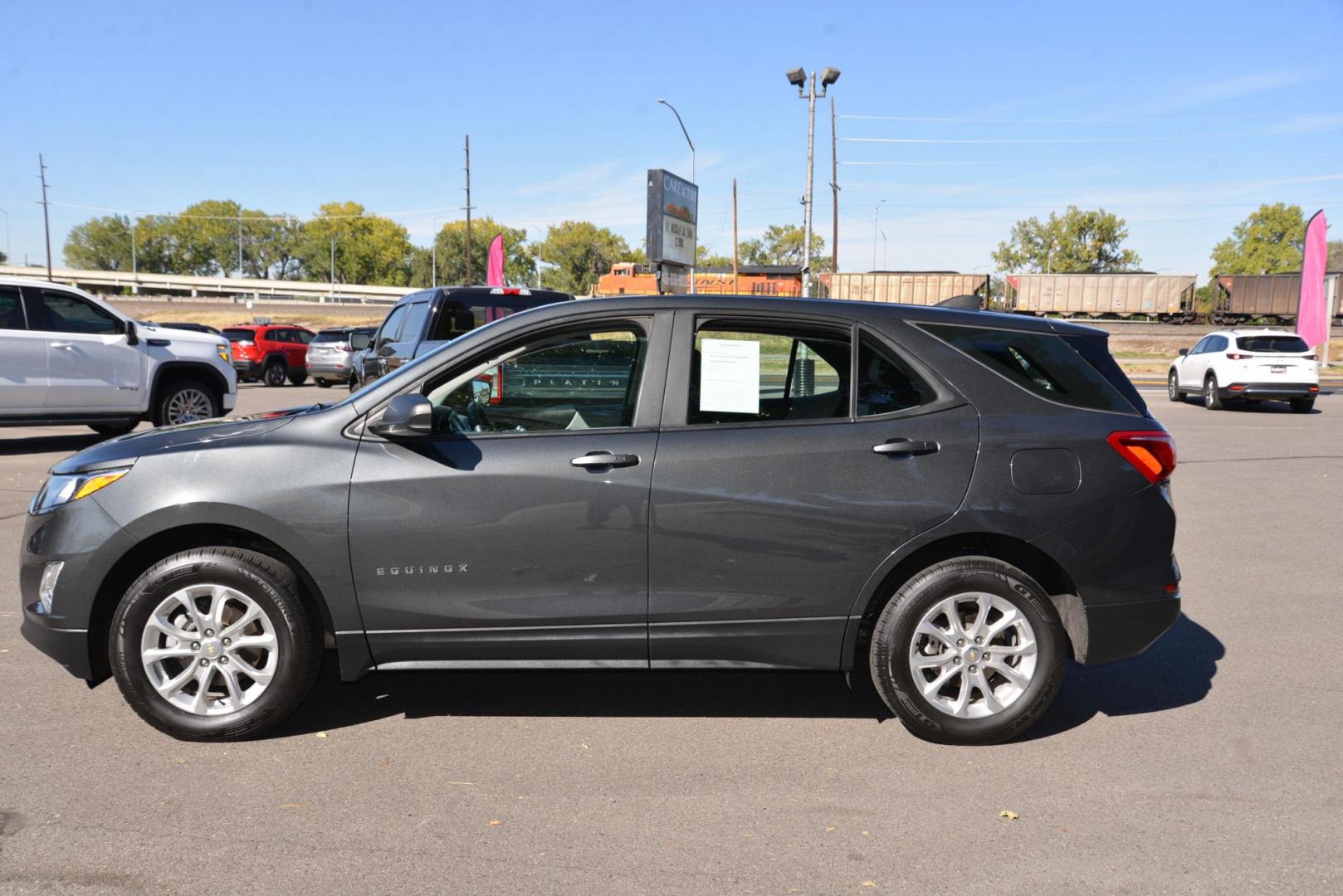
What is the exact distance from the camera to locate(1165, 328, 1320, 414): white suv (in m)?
19.9

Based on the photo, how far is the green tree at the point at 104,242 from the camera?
→ 127 meters

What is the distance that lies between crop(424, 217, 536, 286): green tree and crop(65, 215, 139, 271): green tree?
36.9 metres

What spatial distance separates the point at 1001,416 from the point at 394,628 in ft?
8.14

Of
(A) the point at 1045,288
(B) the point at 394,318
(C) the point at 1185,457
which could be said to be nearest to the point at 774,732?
(B) the point at 394,318

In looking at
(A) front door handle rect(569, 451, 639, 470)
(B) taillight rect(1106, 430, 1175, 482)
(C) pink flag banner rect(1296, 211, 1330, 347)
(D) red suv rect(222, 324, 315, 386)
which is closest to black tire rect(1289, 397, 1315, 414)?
(C) pink flag banner rect(1296, 211, 1330, 347)

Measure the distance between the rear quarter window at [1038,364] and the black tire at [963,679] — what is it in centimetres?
75

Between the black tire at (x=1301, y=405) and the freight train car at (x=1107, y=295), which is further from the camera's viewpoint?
the freight train car at (x=1107, y=295)

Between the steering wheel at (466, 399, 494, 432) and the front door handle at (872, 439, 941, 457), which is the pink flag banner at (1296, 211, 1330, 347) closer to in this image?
the front door handle at (872, 439, 941, 457)

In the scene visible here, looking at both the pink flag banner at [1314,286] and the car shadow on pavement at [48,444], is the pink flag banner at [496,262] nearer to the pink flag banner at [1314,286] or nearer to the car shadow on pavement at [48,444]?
the car shadow on pavement at [48,444]

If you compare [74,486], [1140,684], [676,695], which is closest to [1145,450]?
[1140,684]

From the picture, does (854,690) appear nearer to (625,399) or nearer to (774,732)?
(774,732)

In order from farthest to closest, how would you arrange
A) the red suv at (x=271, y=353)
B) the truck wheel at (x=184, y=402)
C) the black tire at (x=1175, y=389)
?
the red suv at (x=271, y=353), the black tire at (x=1175, y=389), the truck wheel at (x=184, y=402)

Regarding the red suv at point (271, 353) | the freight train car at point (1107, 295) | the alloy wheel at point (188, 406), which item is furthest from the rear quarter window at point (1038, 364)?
the freight train car at point (1107, 295)

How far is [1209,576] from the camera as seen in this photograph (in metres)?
6.98
